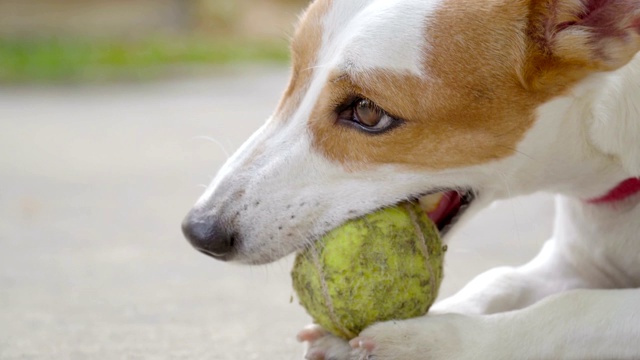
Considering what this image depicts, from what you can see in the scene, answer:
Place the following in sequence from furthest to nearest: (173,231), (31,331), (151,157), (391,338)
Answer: (151,157), (173,231), (31,331), (391,338)

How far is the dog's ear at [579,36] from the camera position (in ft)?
8.12

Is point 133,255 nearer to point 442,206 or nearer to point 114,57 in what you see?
point 442,206

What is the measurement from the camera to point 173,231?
14.1 ft

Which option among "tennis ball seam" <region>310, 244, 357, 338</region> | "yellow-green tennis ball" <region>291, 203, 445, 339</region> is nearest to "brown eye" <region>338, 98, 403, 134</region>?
"yellow-green tennis ball" <region>291, 203, 445, 339</region>

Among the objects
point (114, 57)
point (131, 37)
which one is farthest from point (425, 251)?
point (131, 37)

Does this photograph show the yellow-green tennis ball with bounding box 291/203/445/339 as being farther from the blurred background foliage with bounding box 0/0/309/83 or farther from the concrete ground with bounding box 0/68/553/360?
the blurred background foliage with bounding box 0/0/309/83

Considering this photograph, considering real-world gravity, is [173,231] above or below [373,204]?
below

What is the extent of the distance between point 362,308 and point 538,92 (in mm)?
691

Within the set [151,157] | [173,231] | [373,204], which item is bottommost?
[151,157]

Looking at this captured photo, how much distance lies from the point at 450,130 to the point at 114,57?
9540 mm

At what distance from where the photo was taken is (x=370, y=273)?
2.32 m

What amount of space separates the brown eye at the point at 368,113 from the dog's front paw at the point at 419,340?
0.49 meters

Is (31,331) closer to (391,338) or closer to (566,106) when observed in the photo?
(391,338)

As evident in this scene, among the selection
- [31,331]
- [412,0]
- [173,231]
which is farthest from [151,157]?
[412,0]
